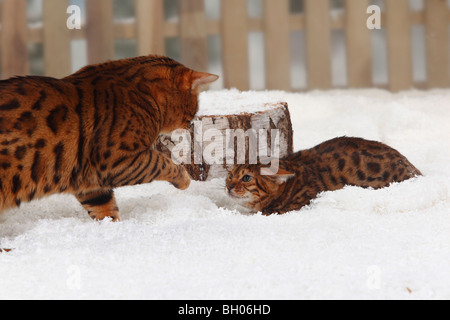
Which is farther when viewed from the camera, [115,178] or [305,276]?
[115,178]

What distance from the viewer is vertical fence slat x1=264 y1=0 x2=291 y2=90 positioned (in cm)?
493

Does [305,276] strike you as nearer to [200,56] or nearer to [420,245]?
[420,245]

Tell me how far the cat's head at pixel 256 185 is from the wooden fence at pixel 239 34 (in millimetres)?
2377

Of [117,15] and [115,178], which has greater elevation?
[117,15]

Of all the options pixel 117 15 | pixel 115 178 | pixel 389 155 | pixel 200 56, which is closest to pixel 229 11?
pixel 200 56

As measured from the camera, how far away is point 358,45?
16.4 feet

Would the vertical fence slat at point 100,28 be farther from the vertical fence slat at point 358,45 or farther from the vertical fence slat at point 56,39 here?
the vertical fence slat at point 358,45

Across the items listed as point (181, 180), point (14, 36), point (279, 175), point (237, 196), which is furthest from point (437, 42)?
point (14, 36)

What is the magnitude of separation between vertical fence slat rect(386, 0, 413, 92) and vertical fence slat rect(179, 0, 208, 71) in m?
1.60

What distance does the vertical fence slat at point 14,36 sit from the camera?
4855mm

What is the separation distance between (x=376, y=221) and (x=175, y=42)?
3273 millimetres

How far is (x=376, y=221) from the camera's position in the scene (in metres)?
2.20
